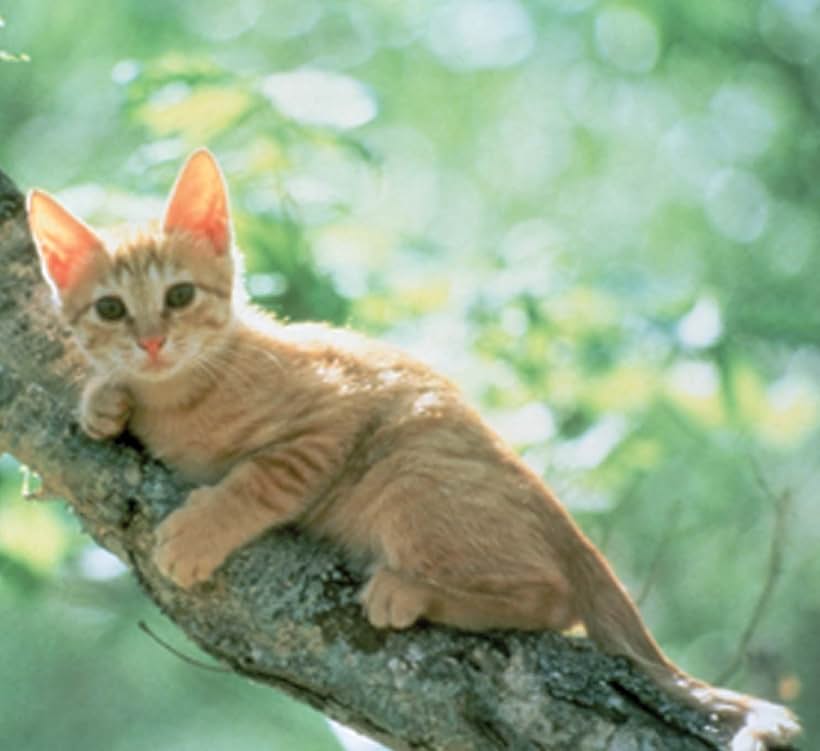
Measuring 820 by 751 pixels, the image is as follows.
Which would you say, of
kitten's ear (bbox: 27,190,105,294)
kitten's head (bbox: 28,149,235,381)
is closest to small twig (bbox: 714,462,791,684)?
kitten's head (bbox: 28,149,235,381)

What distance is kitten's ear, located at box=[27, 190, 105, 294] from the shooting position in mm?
3361

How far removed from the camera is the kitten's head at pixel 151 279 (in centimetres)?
342

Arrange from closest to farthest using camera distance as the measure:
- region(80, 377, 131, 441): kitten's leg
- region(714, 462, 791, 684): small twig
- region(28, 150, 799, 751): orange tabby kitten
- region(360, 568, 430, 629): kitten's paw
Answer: region(360, 568, 430, 629): kitten's paw < region(28, 150, 799, 751): orange tabby kitten < region(80, 377, 131, 441): kitten's leg < region(714, 462, 791, 684): small twig

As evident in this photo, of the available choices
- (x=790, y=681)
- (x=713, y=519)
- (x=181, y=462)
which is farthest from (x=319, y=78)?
(x=713, y=519)

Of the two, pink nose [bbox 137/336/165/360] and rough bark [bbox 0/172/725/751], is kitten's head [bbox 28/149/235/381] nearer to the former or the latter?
pink nose [bbox 137/336/165/360]

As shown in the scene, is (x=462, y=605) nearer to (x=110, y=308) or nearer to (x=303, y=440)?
(x=303, y=440)

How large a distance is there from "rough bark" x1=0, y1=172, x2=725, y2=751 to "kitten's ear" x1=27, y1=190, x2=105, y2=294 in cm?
26

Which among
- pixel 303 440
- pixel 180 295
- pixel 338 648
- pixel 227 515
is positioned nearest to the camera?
pixel 338 648

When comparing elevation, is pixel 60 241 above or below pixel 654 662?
above

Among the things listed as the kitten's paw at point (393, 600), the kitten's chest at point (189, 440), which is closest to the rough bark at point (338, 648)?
the kitten's paw at point (393, 600)

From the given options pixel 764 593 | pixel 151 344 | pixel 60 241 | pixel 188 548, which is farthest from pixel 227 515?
pixel 764 593

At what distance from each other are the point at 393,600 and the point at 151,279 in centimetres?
118

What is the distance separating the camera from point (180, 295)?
357 centimetres

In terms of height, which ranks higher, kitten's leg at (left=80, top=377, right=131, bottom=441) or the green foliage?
kitten's leg at (left=80, top=377, right=131, bottom=441)
